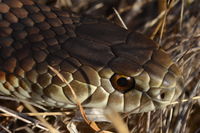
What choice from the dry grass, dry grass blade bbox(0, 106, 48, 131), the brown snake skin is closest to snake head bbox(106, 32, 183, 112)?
the brown snake skin

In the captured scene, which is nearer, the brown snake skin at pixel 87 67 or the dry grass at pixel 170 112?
the brown snake skin at pixel 87 67

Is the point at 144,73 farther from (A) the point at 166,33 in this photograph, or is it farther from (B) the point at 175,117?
(A) the point at 166,33

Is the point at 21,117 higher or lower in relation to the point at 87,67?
lower

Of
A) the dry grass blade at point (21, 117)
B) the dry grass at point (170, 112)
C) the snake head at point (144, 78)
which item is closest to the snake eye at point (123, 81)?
the snake head at point (144, 78)

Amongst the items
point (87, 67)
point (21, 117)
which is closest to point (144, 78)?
point (87, 67)

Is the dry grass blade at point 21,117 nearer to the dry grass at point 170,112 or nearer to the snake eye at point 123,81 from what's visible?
the dry grass at point 170,112

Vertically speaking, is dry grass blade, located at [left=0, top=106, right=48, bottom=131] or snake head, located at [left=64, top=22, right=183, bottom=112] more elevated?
snake head, located at [left=64, top=22, right=183, bottom=112]

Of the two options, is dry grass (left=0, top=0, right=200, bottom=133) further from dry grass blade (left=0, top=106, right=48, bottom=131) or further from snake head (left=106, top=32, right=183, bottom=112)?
snake head (left=106, top=32, right=183, bottom=112)

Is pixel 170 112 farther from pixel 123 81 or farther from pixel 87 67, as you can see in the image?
pixel 87 67
